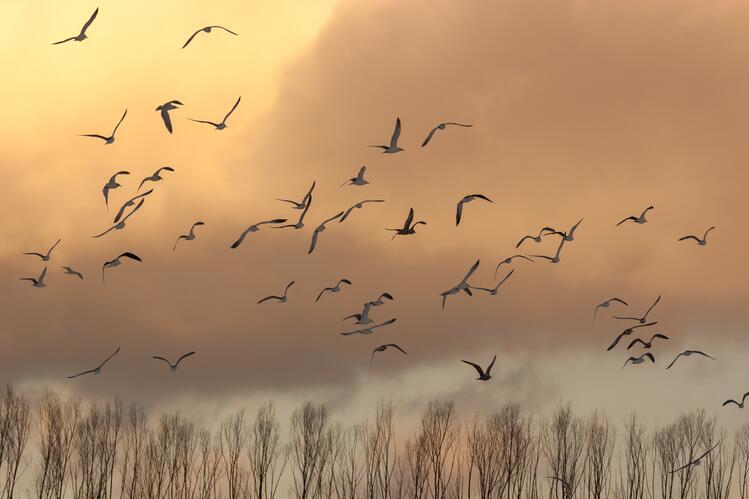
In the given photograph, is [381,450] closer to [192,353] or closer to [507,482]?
[507,482]

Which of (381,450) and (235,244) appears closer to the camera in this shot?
(235,244)

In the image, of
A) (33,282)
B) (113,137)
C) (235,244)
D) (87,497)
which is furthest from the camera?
(87,497)

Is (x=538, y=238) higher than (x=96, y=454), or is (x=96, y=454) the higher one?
(x=538, y=238)

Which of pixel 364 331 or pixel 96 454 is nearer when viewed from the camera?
pixel 364 331

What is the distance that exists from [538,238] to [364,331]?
785 centimetres

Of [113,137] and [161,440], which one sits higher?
[113,137]

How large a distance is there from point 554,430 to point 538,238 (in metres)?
27.2

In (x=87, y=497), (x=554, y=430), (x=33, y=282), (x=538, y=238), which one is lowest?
(x=87, y=497)

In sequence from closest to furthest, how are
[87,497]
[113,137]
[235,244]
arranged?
[235,244] → [113,137] → [87,497]

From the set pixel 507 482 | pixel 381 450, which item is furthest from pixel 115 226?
pixel 507 482

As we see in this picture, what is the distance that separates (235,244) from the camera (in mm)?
34094

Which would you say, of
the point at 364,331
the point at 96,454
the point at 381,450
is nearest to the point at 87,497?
the point at 96,454

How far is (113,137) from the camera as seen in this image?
3628cm

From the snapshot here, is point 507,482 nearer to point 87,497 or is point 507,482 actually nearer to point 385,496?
point 385,496
